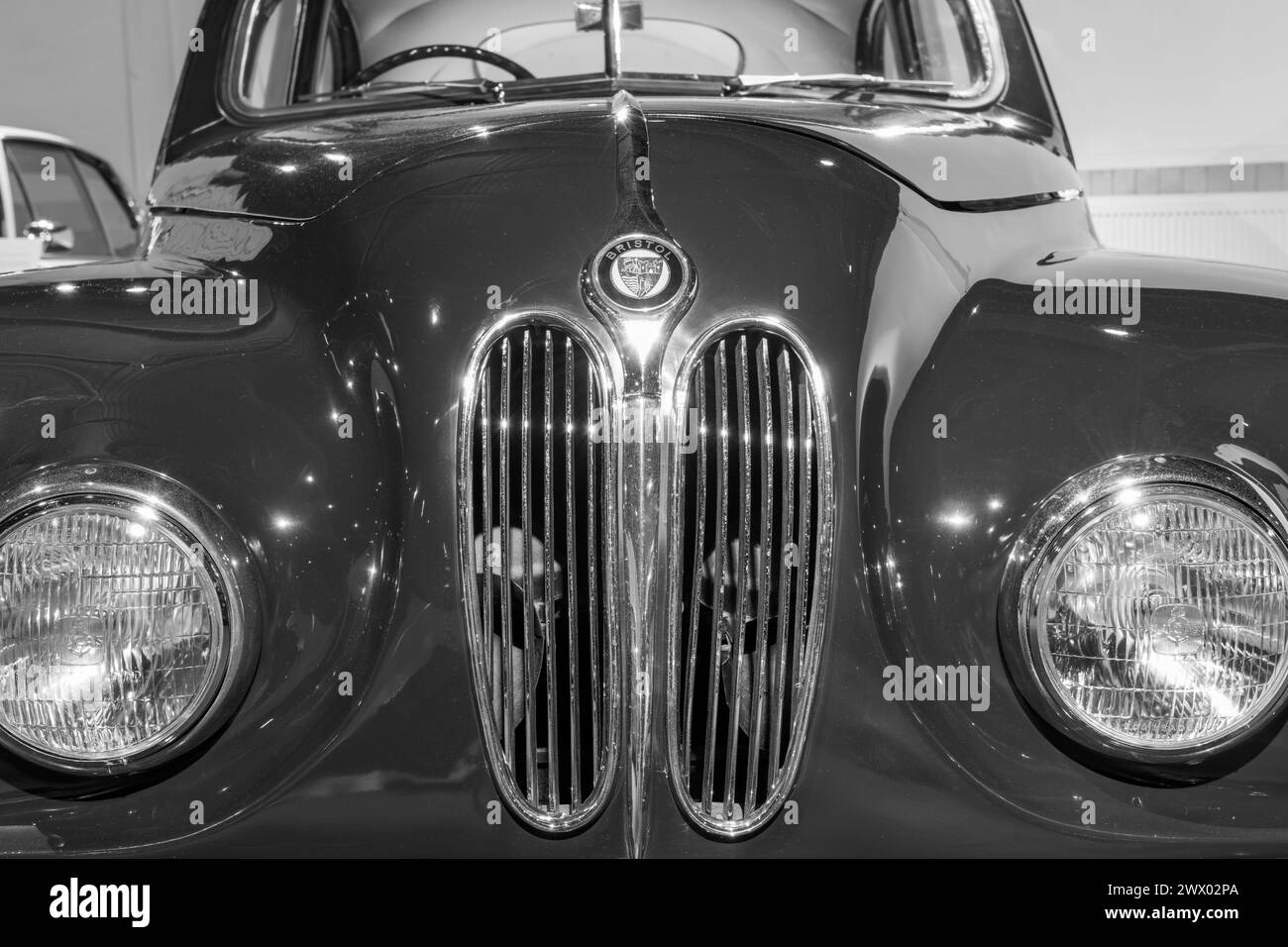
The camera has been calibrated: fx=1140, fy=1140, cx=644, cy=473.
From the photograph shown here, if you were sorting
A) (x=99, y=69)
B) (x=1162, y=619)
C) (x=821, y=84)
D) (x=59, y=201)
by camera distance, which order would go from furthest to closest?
(x=59, y=201)
(x=99, y=69)
(x=821, y=84)
(x=1162, y=619)

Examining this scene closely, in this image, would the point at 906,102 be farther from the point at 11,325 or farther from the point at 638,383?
the point at 11,325

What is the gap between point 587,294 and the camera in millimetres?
1164

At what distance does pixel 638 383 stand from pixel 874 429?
0.25m

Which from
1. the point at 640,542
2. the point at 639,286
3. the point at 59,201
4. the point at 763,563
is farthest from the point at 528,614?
the point at 59,201

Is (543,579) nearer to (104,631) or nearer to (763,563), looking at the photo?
(763,563)

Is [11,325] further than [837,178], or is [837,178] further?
[837,178]

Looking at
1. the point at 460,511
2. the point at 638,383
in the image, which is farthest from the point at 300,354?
the point at 638,383

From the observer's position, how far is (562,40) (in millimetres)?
2283

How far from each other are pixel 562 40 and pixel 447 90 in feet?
1.53

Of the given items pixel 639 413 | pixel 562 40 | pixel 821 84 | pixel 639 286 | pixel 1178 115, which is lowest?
pixel 639 413

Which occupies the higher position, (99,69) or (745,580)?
(99,69)
